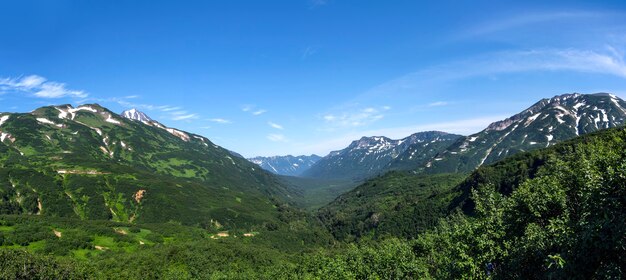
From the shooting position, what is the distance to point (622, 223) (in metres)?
17.2

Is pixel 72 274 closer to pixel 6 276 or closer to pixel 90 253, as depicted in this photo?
pixel 6 276

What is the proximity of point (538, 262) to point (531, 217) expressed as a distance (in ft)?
25.8

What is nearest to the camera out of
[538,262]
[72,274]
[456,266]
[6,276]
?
[538,262]

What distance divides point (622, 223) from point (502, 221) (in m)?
17.0

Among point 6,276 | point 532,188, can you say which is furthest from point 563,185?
point 6,276

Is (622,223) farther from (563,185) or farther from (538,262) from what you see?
(563,185)

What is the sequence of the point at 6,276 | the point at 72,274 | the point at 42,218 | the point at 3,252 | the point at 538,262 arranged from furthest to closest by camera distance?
the point at 42,218
the point at 72,274
the point at 3,252
the point at 6,276
the point at 538,262

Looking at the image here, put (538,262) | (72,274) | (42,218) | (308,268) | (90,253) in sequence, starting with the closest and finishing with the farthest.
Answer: (538,262) → (72,274) → (308,268) → (90,253) → (42,218)

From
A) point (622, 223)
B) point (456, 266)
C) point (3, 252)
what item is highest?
point (622, 223)

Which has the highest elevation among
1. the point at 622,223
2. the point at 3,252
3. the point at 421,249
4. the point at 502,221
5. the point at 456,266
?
the point at 622,223

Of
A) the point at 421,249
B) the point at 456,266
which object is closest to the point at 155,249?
the point at 421,249

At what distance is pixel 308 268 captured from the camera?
124 metres

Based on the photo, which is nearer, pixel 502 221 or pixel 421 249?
pixel 502 221

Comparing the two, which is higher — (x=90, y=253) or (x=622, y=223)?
(x=622, y=223)
